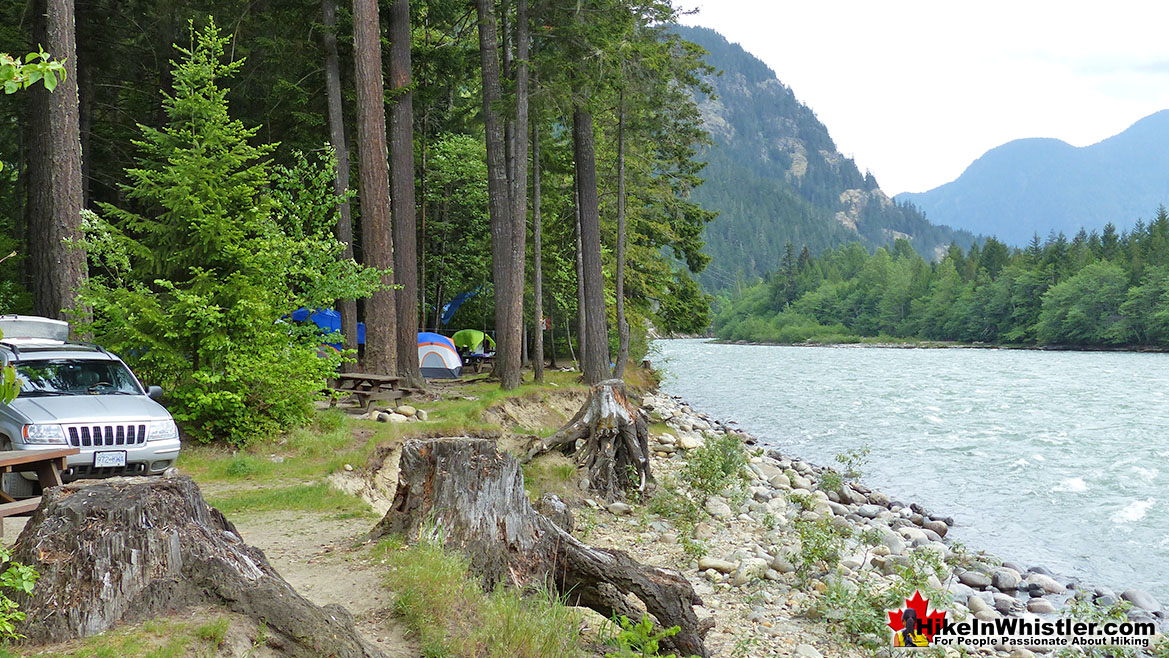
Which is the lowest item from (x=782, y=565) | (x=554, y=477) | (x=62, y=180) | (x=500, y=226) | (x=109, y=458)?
Answer: (x=782, y=565)

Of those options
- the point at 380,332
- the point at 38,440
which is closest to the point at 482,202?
the point at 380,332

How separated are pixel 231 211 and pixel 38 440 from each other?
4746 millimetres

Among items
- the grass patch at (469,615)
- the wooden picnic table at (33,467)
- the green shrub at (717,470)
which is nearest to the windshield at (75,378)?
the wooden picnic table at (33,467)

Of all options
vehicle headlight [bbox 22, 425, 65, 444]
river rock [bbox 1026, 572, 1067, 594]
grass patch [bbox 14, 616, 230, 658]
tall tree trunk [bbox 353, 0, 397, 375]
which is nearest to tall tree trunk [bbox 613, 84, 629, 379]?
tall tree trunk [bbox 353, 0, 397, 375]

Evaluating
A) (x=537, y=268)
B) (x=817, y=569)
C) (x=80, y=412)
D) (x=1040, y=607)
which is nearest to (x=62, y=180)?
(x=80, y=412)

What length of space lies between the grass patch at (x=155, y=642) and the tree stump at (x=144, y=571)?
0.30 feet

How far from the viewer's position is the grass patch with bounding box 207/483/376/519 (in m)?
8.47

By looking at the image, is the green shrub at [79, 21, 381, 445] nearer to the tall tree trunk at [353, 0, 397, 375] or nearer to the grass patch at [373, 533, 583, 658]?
the tall tree trunk at [353, 0, 397, 375]

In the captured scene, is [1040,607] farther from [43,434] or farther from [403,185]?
[403,185]

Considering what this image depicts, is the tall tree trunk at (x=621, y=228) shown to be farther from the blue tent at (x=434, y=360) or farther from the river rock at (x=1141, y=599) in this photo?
the river rock at (x=1141, y=599)

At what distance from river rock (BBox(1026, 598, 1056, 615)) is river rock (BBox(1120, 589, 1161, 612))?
1199 millimetres

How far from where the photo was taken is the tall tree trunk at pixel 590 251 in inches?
896

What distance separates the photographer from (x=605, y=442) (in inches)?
488

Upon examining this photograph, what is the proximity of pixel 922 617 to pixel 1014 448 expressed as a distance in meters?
14.6
